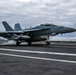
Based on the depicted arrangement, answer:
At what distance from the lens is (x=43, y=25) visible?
34812 mm

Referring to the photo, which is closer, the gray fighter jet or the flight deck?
the flight deck

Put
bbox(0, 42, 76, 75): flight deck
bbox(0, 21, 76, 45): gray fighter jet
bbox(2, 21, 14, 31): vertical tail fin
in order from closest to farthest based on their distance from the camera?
bbox(0, 42, 76, 75): flight deck
bbox(0, 21, 76, 45): gray fighter jet
bbox(2, 21, 14, 31): vertical tail fin

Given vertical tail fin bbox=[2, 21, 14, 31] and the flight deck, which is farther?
vertical tail fin bbox=[2, 21, 14, 31]

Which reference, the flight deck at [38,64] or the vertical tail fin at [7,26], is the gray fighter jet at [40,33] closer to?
the vertical tail fin at [7,26]

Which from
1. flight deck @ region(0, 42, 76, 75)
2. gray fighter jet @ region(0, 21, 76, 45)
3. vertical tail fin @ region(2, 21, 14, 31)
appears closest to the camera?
flight deck @ region(0, 42, 76, 75)

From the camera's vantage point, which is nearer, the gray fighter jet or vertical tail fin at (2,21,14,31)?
the gray fighter jet

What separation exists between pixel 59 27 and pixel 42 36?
364cm

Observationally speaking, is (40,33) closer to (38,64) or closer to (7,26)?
(7,26)

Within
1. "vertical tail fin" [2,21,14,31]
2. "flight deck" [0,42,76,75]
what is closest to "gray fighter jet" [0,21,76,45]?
"vertical tail fin" [2,21,14,31]

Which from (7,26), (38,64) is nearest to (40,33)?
(7,26)

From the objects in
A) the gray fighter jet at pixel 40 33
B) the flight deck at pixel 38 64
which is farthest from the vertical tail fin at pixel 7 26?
the flight deck at pixel 38 64

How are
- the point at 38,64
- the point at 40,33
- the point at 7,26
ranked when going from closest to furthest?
the point at 38,64
the point at 40,33
the point at 7,26

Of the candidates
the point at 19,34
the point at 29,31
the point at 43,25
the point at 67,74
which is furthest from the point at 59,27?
the point at 67,74

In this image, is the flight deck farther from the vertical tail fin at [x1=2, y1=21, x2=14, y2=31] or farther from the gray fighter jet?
the vertical tail fin at [x1=2, y1=21, x2=14, y2=31]
